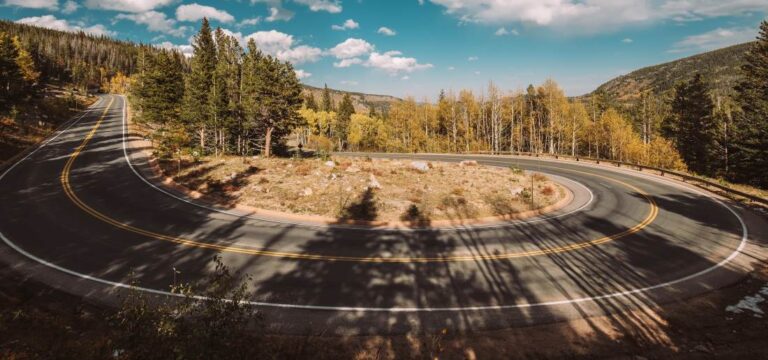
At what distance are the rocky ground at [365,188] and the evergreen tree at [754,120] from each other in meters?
26.5

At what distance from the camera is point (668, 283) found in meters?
14.1

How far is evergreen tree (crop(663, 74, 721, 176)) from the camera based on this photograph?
51.9m

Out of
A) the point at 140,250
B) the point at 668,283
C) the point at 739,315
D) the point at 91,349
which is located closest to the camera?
the point at 91,349

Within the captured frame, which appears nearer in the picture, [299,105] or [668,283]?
[668,283]

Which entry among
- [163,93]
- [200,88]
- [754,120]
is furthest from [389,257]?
[754,120]

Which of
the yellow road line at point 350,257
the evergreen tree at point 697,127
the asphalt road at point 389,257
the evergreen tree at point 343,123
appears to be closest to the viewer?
the asphalt road at point 389,257

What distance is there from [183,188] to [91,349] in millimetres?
21890

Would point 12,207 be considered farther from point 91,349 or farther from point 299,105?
point 299,105

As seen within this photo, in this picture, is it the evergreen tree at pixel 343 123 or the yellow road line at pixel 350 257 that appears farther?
the evergreen tree at pixel 343 123

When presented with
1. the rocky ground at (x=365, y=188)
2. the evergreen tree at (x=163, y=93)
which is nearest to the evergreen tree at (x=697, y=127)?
the rocky ground at (x=365, y=188)

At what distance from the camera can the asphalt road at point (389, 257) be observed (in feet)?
40.1

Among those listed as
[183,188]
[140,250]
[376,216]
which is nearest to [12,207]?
[183,188]

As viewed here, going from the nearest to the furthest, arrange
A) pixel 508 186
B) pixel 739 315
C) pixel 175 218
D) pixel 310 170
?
pixel 739 315 < pixel 175 218 < pixel 508 186 < pixel 310 170

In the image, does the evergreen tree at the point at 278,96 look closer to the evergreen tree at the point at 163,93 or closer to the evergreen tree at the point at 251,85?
the evergreen tree at the point at 251,85
